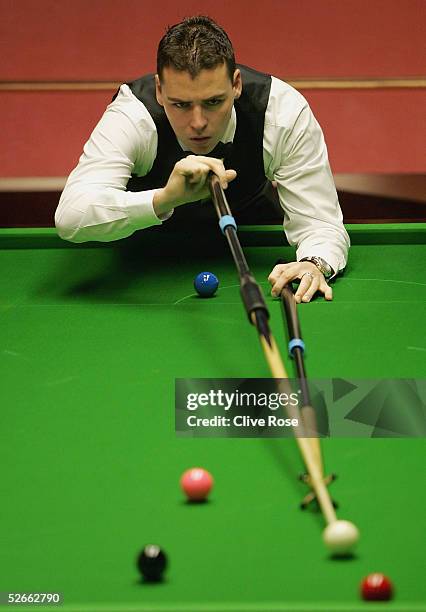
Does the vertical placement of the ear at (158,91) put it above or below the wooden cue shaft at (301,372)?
above

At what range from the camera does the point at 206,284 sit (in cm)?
251

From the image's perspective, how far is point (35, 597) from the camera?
1216 millimetres

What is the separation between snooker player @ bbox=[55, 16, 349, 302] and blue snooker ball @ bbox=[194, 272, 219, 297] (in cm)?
16

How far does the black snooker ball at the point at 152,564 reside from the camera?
125 cm

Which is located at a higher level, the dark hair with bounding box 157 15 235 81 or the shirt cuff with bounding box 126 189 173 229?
the dark hair with bounding box 157 15 235 81

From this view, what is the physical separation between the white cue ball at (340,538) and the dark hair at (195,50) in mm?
1452

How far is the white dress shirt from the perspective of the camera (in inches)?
102

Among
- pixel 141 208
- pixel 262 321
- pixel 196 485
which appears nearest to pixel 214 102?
pixel 141 208

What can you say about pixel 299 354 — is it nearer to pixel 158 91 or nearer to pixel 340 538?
pixel 340 538

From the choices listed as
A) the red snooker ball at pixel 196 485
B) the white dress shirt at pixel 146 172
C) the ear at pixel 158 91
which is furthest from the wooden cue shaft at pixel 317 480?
the ear at pixel 158 91

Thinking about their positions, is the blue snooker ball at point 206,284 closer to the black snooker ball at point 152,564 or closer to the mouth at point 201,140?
the mouth at point 201,140

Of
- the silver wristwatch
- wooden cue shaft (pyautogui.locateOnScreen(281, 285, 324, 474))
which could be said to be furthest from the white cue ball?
the silver wristwatch

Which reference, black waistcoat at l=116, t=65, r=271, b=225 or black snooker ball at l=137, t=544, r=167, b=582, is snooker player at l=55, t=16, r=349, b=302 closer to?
black waistcoat at l=116, t=65, r=271, b=225

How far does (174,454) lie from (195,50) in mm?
1215
